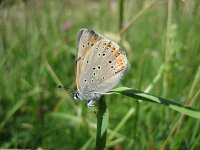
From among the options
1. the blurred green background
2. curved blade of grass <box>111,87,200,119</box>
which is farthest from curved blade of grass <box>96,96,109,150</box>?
the blurred green background

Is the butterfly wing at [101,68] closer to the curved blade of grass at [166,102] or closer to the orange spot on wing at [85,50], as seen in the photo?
the orange spot on wing at [85,50]

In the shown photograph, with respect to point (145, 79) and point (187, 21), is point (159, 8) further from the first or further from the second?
point (145, 79)

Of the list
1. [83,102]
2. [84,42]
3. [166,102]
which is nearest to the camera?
[166,102]

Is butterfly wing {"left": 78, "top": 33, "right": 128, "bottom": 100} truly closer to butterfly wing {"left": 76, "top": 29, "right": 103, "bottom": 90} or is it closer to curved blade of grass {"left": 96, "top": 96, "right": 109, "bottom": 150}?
butterfly wing {"left": 76, "top": 29, "right": 103, "bottom": 90}

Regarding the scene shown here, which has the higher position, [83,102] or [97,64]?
[97,64]

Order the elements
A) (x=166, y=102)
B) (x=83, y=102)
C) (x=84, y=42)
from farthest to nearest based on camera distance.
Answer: (x=83, y=102)
(x=84, y=42)
(x=166, y=102)

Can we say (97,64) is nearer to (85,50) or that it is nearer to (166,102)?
(85,50)

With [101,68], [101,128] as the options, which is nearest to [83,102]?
[101,68]

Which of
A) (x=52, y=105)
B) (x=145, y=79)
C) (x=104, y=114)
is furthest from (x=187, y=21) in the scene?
(x=104, y=114)
